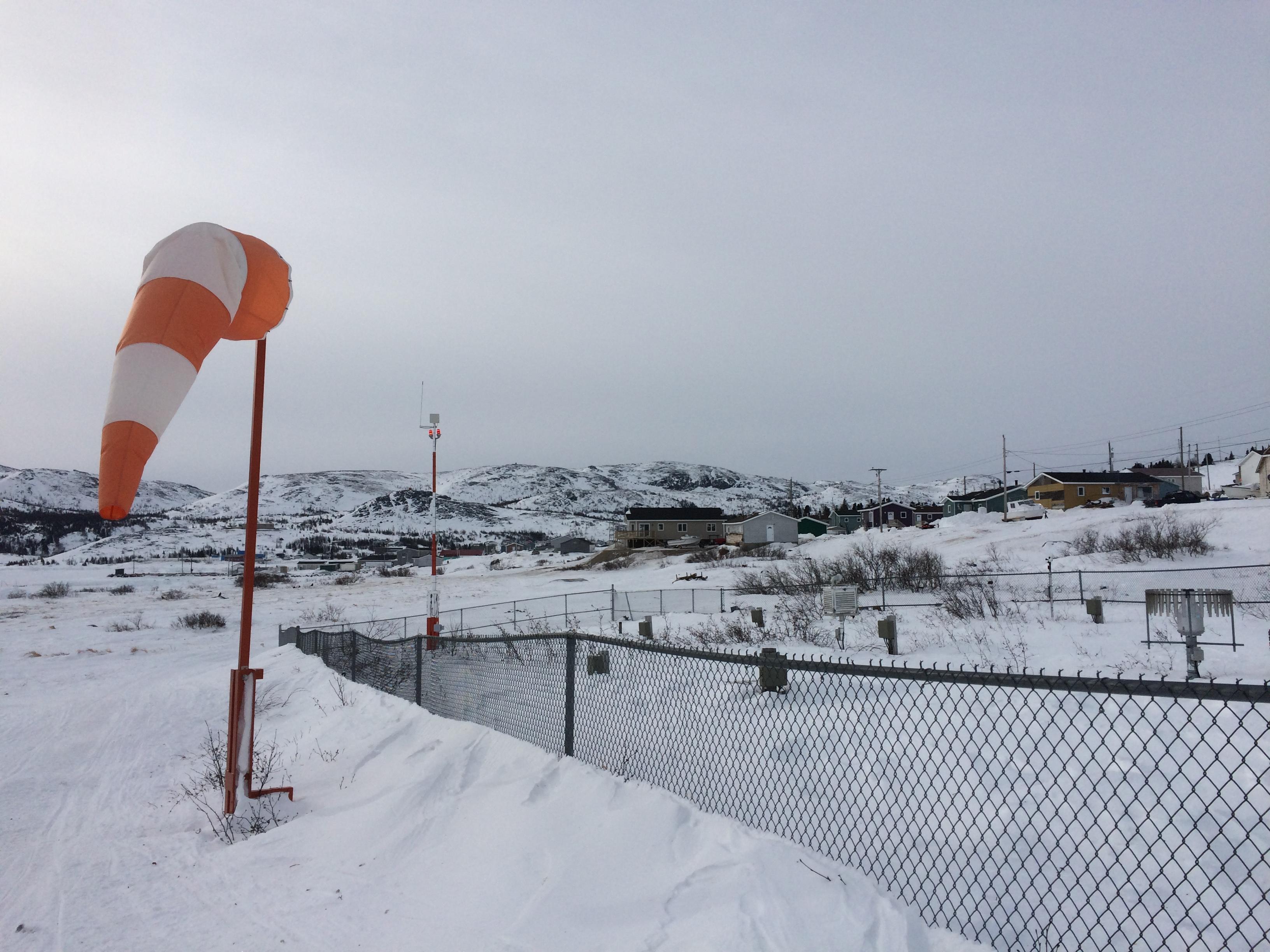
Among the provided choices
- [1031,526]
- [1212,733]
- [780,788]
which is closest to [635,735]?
[780,788]

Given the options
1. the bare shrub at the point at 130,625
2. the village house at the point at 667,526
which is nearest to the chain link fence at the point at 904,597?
the bare shrub at the point at 130,625

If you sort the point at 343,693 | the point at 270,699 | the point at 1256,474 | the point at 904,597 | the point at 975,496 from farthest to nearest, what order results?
the point at 975,496 < the point at 1256,474 < the point at 904,597 < the point at 270,699 < the point at 343,693

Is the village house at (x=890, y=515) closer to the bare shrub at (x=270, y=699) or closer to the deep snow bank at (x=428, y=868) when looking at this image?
the bare shrub at (x=270, y=699)

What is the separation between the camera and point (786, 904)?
3.66 meters

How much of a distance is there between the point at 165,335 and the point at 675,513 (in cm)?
8303

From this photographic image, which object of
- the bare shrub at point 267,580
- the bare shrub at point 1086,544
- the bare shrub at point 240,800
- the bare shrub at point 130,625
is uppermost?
the bare shrub at point 1086,544

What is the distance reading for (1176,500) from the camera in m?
55.5

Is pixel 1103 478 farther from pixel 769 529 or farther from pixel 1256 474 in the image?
pixel 769 529

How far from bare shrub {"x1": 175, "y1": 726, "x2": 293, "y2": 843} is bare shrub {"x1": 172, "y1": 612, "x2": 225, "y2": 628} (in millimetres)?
23839

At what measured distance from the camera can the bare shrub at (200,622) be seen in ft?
95.3

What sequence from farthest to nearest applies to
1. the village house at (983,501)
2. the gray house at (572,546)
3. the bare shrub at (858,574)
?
1. the gray house at (572,546)
2. the village house at (983,501)
3. the bare shrub at (858,574)

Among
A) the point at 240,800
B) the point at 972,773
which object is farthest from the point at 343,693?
the point at 972,773

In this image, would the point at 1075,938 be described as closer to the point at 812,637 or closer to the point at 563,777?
the point at 563,777

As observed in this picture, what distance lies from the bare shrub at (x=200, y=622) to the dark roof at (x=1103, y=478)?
6939 centimetres
